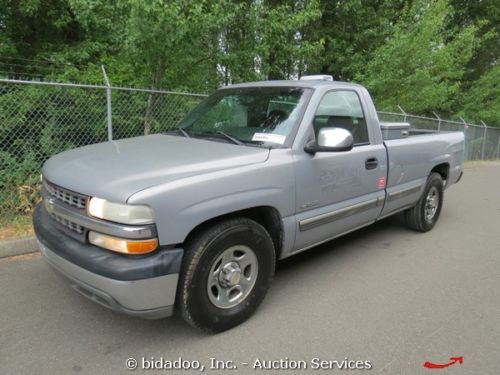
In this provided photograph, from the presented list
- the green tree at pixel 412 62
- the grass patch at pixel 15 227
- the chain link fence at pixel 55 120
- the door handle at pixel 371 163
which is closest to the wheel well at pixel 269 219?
the door handle at pixel 371 163

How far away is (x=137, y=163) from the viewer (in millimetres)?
2844

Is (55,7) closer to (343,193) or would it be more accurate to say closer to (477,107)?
(343,193)

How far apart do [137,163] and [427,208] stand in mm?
4193

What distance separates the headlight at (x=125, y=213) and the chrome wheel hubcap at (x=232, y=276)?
2.11 feet

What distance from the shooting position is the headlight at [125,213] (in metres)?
2.39

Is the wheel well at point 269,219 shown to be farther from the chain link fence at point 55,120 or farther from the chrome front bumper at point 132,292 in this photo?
the chain link fence at point 55,120

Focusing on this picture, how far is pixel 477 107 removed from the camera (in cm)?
1772

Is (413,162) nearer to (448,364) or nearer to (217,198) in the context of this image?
(448,364)

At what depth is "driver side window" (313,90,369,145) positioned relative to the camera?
3.69 metres

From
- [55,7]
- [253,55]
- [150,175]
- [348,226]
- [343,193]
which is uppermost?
[55,7]

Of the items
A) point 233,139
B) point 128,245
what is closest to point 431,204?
point 233,139

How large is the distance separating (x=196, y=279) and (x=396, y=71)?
10737 millimetres

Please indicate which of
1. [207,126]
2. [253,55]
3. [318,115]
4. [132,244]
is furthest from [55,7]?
[132,244]

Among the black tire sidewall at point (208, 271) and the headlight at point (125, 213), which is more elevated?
the headlight at point (125, 213)
